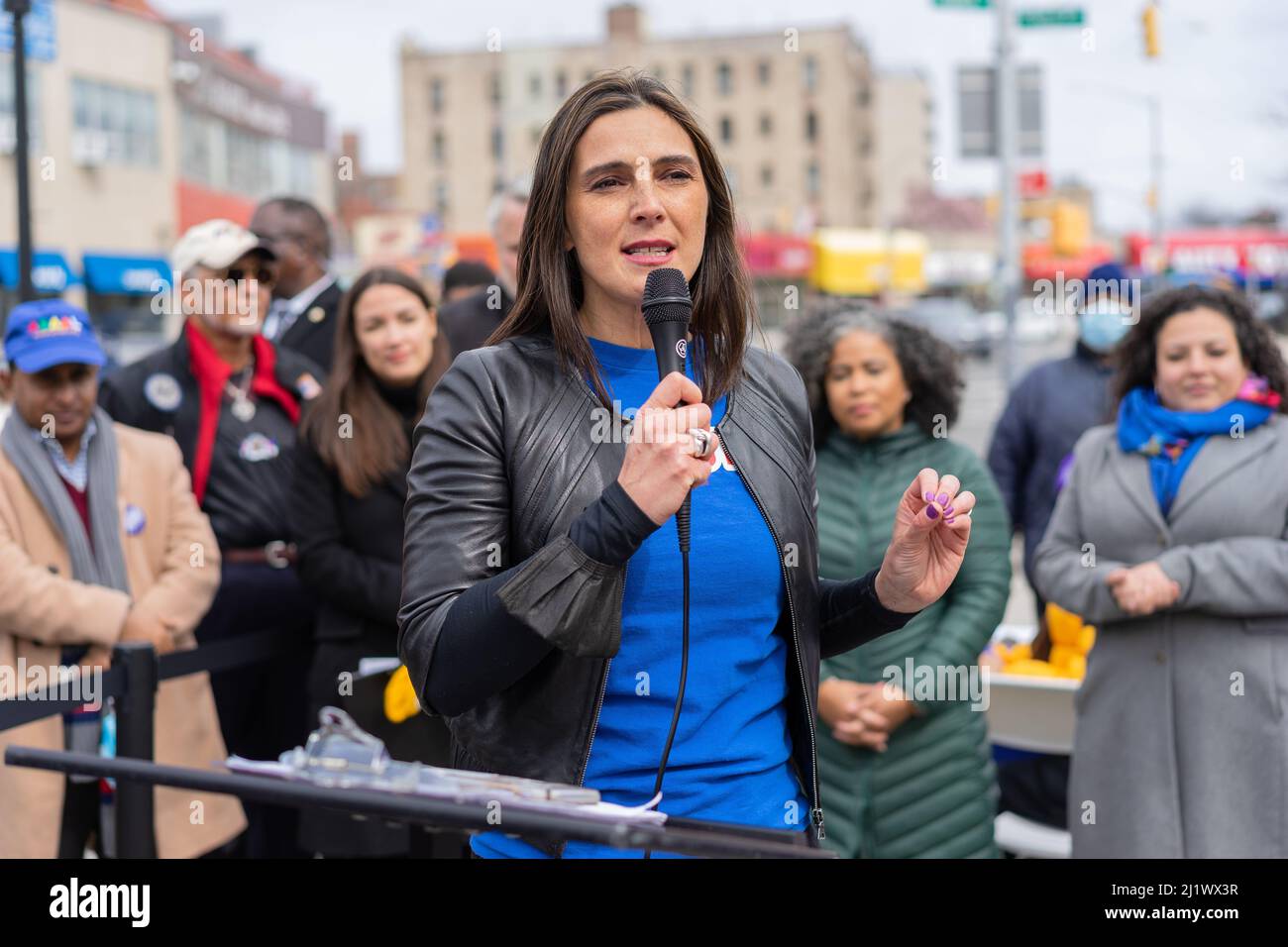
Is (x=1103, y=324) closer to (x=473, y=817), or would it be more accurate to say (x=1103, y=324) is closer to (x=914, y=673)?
(x=914, y=673)

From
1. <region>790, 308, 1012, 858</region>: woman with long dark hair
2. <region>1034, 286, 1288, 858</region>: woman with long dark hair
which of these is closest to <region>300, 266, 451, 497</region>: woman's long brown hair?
<region>790, 308, 1012, 858</region>: woman with long dark hair

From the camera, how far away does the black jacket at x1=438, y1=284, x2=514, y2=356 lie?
5.09m

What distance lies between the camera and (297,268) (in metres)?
6.61

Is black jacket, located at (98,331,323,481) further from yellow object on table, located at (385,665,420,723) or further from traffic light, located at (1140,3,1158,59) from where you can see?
traffic light, located at (1140,3,1158,59)

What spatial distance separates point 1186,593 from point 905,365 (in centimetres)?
104

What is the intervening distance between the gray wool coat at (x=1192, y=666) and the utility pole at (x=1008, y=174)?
318 inches

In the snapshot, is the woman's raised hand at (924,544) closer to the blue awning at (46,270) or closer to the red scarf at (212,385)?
the red scarf at (212,385)

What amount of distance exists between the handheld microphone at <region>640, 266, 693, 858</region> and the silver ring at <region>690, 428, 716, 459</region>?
15cm

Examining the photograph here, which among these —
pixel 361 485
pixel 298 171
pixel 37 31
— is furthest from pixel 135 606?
pixel 298 171

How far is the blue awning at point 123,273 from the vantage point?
31484mm

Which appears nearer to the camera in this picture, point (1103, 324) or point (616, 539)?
point (616, 539)

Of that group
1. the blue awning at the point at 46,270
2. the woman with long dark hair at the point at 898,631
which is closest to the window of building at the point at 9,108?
the blue awning at the point at 46,270

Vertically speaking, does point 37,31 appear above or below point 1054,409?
above
